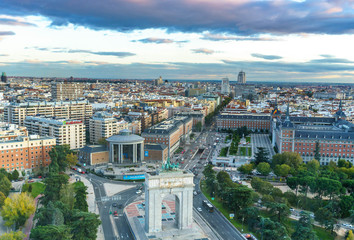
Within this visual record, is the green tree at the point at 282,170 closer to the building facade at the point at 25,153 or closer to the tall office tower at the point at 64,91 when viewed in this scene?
the building facade at the point at 25,153

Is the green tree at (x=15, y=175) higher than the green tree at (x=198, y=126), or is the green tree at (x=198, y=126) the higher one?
the green tree at (x=198, y=126)

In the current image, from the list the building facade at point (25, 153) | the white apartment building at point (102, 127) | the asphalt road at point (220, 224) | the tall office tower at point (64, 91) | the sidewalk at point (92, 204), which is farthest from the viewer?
the tall office tower at point (64, 91)

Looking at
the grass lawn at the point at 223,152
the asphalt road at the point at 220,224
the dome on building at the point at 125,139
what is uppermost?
the dome on building at the point at 125,139

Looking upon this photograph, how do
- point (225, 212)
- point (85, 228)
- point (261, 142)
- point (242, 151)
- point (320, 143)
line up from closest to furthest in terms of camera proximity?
point (85, 228) → point (225, 212) → point (320, 143) → point (242, 151) → point (261, 142)

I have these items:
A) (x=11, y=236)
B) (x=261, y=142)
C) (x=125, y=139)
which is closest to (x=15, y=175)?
(x=125, y=139)

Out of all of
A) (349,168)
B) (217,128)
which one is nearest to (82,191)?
(349,168)

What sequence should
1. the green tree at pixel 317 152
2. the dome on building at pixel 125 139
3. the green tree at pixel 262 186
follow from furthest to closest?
the green tree at pixel 317 152, the dome on building at pixel 125 139, the green tree at pixel 262 186

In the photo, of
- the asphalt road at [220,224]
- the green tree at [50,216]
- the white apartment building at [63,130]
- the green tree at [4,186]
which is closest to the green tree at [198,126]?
the white apartment building at [63,130]

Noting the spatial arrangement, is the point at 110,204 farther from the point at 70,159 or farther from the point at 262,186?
the point at 262,186
